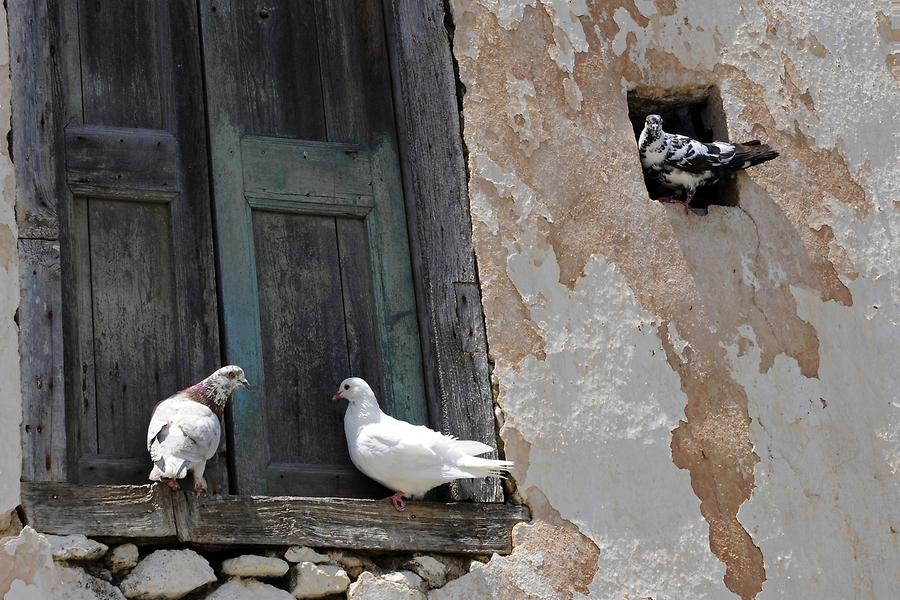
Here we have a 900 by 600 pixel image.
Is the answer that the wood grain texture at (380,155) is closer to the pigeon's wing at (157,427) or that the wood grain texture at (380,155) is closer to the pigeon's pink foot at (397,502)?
the pigeon's pink foot at (397,502)

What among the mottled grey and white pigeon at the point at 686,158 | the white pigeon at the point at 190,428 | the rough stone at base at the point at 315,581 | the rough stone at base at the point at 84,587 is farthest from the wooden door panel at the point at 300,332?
the mottled grey and white pigeon at the point at 686,158

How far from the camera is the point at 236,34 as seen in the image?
6.02 metres

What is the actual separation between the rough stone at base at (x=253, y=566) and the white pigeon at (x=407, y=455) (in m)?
0.44

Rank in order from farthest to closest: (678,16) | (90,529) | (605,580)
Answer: (678,16) < (605,580) < (90,529)

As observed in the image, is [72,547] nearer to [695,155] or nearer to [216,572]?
[216,572]

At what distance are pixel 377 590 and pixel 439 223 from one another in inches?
52.5

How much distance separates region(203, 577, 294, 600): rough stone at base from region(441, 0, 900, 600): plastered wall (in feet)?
1.87

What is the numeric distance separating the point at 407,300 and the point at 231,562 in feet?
3.94

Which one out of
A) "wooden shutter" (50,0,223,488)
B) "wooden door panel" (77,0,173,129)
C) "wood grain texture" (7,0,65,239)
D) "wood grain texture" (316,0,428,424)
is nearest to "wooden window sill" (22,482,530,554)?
"wooden shutter" (50,0,223,488)

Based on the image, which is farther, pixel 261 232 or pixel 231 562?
pixel 261 232

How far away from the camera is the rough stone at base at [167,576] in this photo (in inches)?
195

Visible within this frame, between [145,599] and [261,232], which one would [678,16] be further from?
[145,599]

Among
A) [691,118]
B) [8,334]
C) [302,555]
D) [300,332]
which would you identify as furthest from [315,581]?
[691,118]

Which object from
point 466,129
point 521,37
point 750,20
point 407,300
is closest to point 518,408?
point 407,300
